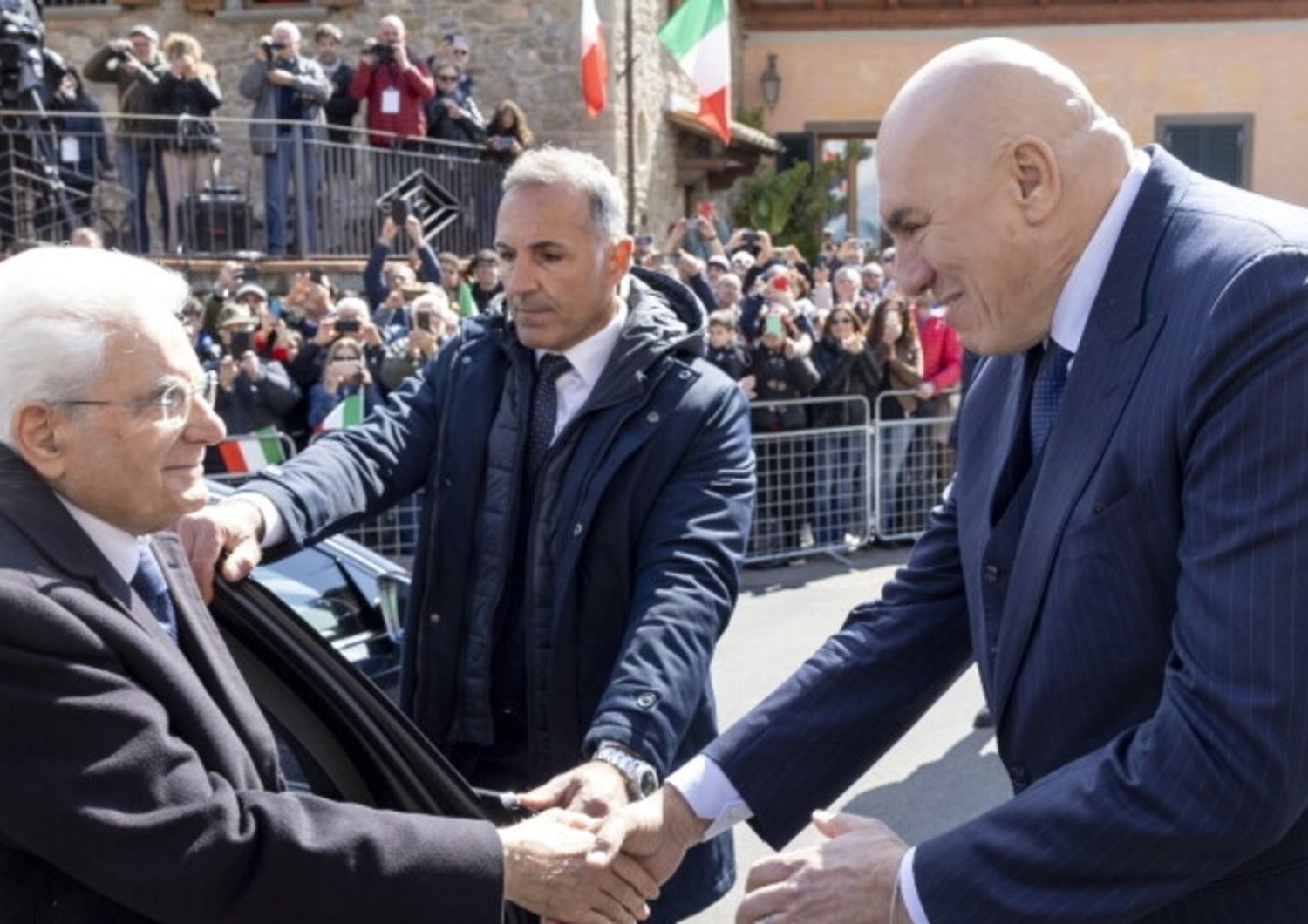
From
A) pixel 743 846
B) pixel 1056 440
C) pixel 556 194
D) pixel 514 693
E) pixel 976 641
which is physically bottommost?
pixel 743 846

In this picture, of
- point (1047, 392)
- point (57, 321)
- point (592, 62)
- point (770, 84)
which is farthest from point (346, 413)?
point (770, 84)

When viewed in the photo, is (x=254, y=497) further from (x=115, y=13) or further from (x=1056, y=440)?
(x=115, y=13)

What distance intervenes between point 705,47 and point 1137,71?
454 inches

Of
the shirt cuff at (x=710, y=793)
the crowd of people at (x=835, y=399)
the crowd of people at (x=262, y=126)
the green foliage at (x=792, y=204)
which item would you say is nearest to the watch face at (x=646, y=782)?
the shirt cuff at (x=710, y=793)

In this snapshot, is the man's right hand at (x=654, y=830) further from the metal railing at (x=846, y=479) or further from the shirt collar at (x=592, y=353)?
the metal railing at (x=846, y=479)

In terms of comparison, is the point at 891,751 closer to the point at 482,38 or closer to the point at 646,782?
the point at 646,782

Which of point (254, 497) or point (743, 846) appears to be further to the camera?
point (743, 846)

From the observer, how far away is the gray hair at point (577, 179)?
11.9 feet

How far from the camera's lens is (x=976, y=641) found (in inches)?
97.8

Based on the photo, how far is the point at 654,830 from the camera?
2836mm

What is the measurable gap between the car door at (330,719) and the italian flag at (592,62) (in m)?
15.4

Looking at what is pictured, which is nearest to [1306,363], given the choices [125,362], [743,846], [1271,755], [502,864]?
[1271,755]

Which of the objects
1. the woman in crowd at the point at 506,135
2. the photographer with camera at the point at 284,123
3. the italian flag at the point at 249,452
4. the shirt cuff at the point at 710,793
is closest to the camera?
the shirt cuff at the point at 710,793

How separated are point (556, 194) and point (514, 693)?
3.28 feet
